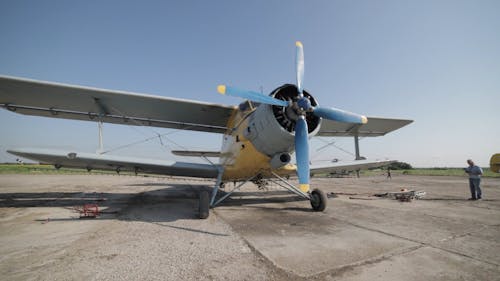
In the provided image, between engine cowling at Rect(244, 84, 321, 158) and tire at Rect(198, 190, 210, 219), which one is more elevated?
engine cowling at Rect(244, 84, 321, 158)

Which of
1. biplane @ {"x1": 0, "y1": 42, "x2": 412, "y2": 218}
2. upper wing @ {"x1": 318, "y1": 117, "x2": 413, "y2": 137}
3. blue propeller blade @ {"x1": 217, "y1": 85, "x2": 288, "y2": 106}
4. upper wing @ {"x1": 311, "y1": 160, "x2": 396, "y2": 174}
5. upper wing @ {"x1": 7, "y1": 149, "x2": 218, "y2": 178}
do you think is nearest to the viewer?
blue propeller blade @ {"x1": 217, "y1": 85, "x2": 288, "y2": 106}

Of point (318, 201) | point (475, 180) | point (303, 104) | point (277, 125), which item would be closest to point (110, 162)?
point (277, 125)

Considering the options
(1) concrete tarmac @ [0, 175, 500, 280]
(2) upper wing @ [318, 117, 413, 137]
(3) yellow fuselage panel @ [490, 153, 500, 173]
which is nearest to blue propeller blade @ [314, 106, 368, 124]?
(1) concrete tarmac @ [0, 175, 500, 280]

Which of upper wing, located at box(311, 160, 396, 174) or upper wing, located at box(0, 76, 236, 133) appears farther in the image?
upper wing, located at box(311, 160, 396, 174)

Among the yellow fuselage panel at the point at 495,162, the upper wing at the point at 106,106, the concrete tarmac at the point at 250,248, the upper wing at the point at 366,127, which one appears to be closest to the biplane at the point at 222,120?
the upper wing at the point at 106,106

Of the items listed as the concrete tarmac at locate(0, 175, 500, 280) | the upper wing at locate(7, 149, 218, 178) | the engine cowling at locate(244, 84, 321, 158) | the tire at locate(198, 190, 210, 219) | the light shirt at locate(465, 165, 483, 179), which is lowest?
the concrete tarmac at locate(0, 175, 500, 280)

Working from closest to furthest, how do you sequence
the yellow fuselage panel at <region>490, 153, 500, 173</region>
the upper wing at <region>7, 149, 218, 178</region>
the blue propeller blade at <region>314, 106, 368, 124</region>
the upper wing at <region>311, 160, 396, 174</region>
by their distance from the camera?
the blue propeller blade at <region>314, 106, 368, 124</region>, the upper wing at <region>7, 149, 218, 178</region>, the upper wing at <region>311, 160, 396, 174</region>, the yellow fuselage panel at <region>490, 153, 500, 173</region>

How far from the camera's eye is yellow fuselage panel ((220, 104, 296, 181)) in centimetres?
654

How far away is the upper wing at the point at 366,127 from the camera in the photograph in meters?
10.6

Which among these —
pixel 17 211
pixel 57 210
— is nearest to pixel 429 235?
pixel 57 210

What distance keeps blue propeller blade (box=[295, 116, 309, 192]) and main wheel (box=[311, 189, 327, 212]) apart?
5.35 ft

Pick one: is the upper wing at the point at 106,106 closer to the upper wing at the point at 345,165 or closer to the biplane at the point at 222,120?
the biplane at the point at 222,120

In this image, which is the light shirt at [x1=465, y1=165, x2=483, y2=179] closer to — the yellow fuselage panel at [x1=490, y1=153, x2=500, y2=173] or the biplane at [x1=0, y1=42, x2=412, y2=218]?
the biplane at [x1=0, y1=42, x2=412, y2=218]

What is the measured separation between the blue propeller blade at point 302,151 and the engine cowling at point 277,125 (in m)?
0.19
